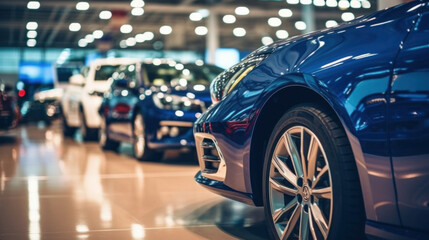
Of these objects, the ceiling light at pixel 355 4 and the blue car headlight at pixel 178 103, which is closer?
the blue car headlight at pixel 178 103

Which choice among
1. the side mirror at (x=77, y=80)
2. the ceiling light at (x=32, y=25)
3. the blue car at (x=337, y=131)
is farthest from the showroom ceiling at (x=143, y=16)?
the blue car at (x=337, y=131)

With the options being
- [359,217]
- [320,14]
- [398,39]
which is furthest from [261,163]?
[320,14]

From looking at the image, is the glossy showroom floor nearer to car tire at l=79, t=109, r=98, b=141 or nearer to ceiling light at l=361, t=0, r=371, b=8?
car tire at l=79, t=109, r=98, b=141

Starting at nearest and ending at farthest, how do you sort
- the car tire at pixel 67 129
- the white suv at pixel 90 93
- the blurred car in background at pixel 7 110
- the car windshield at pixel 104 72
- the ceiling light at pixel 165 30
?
1. the blurred car in background at pixel 7 110
2. the white suv at pixel 90 93
3. the car windshield at pixel 104 72
4. the car tire at pixel 67 129
5. the ceiling light at pixel 165 30

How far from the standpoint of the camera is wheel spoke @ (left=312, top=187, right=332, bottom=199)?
326 cm

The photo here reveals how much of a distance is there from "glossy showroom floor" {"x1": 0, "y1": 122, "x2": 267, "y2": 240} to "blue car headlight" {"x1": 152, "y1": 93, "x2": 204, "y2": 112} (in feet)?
2.62

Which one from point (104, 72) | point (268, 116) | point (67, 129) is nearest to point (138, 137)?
point (104, 72)

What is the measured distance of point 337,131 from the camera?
3.22m

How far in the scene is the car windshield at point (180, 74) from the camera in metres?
10.2

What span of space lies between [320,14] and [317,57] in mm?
29408

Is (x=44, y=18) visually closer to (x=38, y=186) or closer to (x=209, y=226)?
(x=38, y=186)

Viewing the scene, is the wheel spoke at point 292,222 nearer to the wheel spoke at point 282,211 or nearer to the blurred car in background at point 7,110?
the wheel spoke at point 282,211

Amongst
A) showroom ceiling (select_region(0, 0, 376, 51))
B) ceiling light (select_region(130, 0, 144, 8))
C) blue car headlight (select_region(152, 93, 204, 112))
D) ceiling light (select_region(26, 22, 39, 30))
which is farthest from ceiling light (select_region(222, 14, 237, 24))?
blue car headlight (select_region(152, 93, 204, 112))

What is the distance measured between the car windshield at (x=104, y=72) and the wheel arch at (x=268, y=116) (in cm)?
1053
